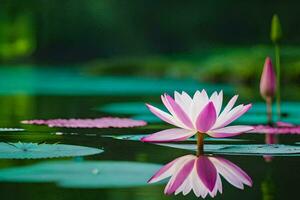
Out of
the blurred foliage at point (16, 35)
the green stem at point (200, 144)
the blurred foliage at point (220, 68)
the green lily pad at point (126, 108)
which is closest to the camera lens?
the green stem at point (200, 144)

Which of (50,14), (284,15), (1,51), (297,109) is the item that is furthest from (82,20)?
(297,109)

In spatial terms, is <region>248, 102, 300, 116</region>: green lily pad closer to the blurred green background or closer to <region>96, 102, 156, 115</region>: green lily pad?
<region>96, 102, 156, 115</region>: green lily pad

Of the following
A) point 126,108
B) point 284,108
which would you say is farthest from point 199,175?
point 284,108

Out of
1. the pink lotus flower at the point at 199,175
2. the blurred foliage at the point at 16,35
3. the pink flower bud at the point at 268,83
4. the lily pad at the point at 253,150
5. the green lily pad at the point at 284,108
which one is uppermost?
the blurred foliage at the point at 16,35

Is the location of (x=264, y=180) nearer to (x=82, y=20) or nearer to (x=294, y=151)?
(x=294, y=151)

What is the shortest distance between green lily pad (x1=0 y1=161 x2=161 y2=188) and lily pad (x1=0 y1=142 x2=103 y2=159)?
88 millimetres

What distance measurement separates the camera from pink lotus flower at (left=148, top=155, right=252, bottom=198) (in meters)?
2.22

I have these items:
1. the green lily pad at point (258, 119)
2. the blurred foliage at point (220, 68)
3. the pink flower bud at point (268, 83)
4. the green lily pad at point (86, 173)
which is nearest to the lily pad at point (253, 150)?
the green lily pad at point (86, 173)

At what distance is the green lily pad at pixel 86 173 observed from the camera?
231 cm

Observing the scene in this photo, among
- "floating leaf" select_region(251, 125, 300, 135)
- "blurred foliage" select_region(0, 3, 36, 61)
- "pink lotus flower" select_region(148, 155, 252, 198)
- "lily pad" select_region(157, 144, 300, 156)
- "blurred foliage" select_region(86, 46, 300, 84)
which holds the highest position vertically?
"blurred foliage" select_region(0, 3, 36, 61)

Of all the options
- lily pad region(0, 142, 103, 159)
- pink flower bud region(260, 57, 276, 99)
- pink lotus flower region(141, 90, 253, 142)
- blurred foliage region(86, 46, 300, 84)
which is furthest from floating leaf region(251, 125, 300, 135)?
blurred foliage region(86, 46, 300, 84)

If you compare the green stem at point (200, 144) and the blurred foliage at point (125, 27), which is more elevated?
the blurred foliage at point (125, 27)

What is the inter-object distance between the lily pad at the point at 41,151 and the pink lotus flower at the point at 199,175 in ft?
1.21

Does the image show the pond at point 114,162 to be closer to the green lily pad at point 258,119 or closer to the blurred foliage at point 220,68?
the green lily pad at point 258,119
